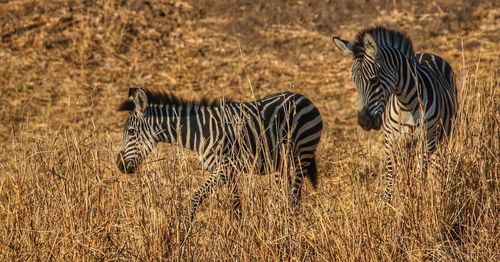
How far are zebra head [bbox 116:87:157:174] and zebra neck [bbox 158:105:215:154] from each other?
14cm

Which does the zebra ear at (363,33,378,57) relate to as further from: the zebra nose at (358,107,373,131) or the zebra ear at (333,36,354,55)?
the zebra nose at (358,107,373,131)

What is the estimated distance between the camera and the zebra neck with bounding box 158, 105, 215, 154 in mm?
9719

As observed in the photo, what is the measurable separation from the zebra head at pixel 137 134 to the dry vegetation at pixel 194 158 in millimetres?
158

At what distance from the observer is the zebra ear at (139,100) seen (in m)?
9.68

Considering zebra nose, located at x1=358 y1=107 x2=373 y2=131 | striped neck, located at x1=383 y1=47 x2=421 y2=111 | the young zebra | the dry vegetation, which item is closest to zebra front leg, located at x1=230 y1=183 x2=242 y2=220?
the dry vegetation

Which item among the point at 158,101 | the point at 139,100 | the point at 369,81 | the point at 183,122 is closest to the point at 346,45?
the point at 369,81

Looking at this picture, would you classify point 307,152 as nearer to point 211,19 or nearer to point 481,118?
point 481,118

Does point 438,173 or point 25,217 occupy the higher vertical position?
point 438,173

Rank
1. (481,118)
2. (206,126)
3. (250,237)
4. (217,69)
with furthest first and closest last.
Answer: (217,69)
(206,126)
(481,118)
(250,237)

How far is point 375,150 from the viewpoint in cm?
1194

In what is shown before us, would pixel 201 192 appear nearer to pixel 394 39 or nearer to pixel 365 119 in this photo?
pixel 365 119

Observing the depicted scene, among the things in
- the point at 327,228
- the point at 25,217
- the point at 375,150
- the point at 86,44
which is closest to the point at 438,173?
the point at 327,228

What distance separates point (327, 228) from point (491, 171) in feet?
4.89

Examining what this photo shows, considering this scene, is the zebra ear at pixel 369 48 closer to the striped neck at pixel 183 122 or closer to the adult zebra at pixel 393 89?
the adult zebra at pixel 393 89
